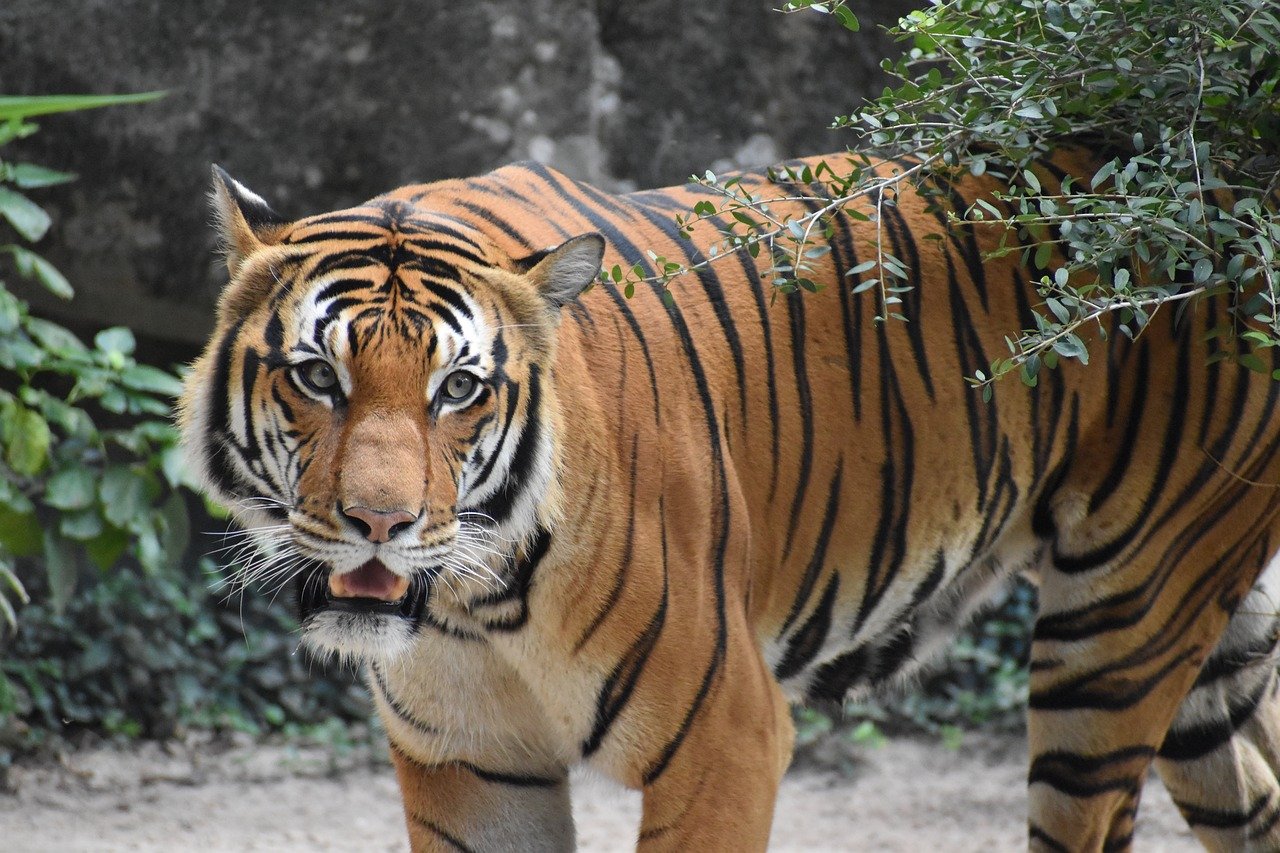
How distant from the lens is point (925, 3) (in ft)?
17.0

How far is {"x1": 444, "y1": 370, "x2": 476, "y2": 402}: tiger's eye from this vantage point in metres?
2.12

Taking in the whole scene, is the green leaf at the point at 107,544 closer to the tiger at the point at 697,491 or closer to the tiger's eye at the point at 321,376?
the tiger at the point at 697,491

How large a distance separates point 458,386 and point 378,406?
0.13 meters

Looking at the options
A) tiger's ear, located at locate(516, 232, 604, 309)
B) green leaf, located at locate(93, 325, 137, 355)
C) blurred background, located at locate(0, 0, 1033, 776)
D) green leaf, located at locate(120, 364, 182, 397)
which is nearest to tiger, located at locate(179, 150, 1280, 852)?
tiger's ear, located at locate(516, 232, 604, 309)

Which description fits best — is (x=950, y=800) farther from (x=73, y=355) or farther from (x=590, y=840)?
(x=73, y=355)

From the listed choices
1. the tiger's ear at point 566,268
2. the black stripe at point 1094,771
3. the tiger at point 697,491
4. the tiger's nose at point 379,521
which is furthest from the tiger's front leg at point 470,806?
the black stripe at point 1094,771

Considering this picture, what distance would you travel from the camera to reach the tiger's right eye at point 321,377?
2.09 meters

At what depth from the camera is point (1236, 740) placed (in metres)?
3.36

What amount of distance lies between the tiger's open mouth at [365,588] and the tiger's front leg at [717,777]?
0.51 metres

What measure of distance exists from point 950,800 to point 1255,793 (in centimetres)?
159

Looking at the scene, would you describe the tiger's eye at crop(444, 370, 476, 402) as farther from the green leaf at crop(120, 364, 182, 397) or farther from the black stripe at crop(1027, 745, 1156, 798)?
the green leaf at crop(120, 364, 182, 397)

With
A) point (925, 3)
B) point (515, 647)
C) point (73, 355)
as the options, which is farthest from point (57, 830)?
point (925, 3)

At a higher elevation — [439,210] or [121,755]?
[439,210]

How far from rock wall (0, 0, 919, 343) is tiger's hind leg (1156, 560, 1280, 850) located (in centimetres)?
245
